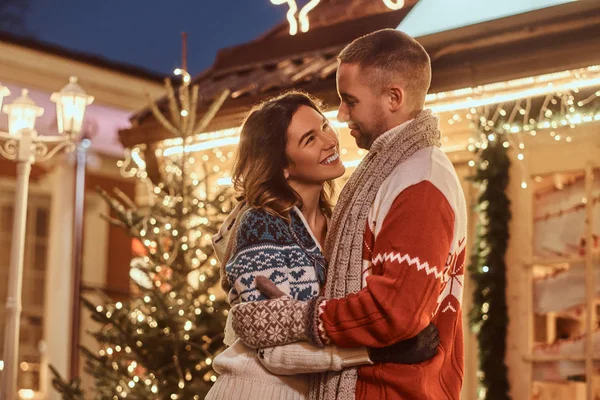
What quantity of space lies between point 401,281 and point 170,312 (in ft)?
14.2

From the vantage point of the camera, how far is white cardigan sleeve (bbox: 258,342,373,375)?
313cm

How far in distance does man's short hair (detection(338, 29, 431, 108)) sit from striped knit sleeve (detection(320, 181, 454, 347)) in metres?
0.39

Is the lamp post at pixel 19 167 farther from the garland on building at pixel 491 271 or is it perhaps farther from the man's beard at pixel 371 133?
the man's beard at pixel 371 133

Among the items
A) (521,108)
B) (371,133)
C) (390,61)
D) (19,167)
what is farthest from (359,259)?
(19,167)

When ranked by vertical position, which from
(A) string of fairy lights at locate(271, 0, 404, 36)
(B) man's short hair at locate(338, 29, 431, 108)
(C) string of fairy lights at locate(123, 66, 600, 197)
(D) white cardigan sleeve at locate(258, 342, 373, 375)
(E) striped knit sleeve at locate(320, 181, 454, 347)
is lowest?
(D) white cardigan sleeve at locate(258, 342, 373, 375)

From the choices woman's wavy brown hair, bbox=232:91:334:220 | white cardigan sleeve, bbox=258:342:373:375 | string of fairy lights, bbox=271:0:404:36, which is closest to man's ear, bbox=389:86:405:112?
woman's wavy brown hair, bbox=232:91:334:220

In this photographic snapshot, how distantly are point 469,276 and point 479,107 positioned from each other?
127 cm

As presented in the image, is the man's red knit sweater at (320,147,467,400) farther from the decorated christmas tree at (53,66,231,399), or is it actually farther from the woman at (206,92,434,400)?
the decorated christmas tree at (53,66,231,399)

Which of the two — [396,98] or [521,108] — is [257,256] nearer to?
[396,98]

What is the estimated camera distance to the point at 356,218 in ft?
10.7

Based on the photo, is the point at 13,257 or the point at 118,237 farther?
the point at 118,237

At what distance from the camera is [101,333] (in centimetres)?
754

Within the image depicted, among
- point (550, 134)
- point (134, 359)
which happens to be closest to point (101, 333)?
point (134, 359)

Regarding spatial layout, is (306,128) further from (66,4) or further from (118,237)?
(66,4)
